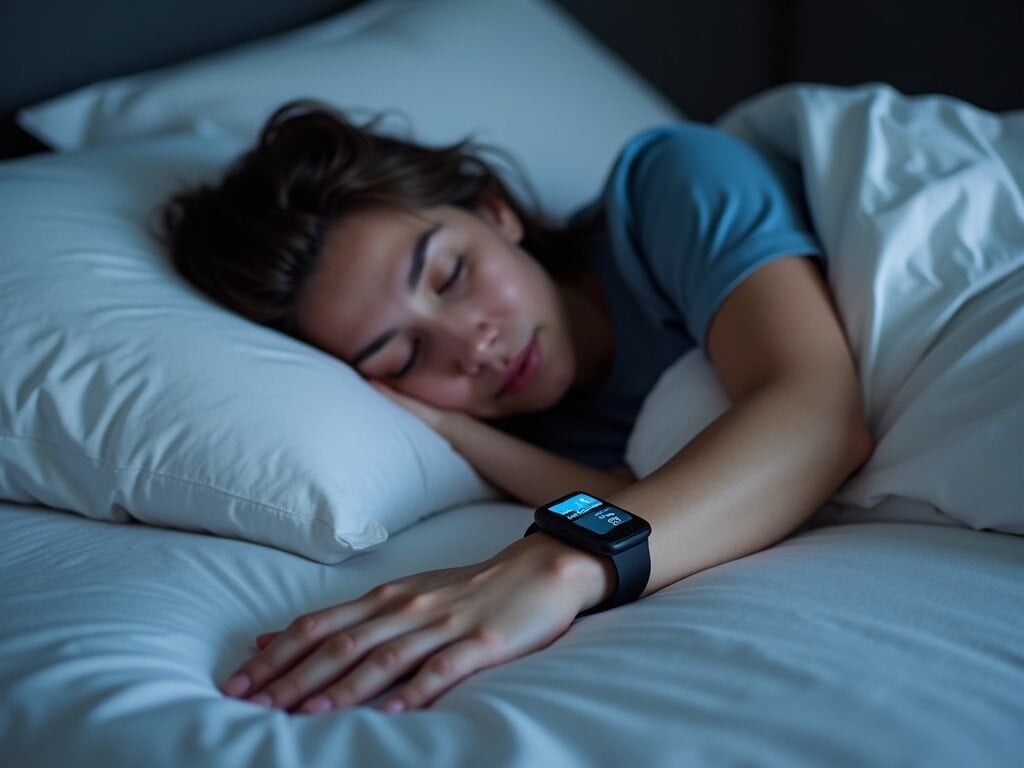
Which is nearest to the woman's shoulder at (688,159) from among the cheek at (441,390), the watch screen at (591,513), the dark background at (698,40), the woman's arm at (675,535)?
the woman's arm at (675,535)

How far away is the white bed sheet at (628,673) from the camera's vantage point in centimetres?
53

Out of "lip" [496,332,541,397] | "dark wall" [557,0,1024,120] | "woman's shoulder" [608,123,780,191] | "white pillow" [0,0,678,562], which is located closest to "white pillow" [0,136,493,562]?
"white pillow" [0,0,678,562]

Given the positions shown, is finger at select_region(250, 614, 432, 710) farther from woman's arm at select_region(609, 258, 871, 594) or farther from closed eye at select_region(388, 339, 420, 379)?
closed eye at select_region(388, 339, 420, 379)

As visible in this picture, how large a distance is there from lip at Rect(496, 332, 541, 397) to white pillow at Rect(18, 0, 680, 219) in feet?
1.18

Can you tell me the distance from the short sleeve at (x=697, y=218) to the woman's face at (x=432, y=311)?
14 centimetres

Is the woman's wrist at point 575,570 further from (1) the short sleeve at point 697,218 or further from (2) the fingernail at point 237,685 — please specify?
(1) the short sleeve at point 697,218

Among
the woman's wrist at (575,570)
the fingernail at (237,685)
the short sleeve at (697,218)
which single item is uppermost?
the short sleeve at (697,218)

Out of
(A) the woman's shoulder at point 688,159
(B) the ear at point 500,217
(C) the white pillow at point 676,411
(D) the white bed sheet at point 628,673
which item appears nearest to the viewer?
(D) the white bed sheet at point 628,673

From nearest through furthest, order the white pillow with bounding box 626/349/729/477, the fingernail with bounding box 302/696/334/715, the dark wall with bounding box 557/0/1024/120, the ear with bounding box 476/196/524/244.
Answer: the fingernail with bounding box 302/696/334/715 → the white pillow with bounding box 626/349/729/477 → the ear with bounding box 476/196/524/244 → the dark wall with bounding box 557/0/1024/120

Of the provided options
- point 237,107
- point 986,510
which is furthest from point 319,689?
point 237,107

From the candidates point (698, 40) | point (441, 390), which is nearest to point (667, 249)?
point (441, 390)

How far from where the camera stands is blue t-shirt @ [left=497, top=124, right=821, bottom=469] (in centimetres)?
104

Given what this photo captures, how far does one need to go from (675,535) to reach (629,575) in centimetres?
6

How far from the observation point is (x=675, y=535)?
0.79 m
